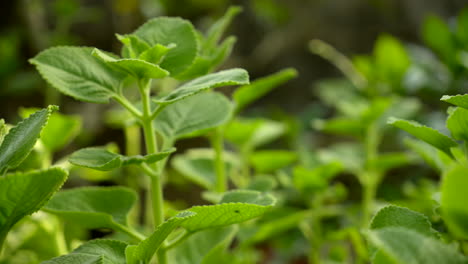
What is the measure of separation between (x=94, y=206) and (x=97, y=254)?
0.41ft

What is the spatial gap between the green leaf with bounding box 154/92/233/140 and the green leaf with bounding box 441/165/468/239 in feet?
0.89

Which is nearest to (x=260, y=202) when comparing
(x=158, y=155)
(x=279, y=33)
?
(x=158, y=155)

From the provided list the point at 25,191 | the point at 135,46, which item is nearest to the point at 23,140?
the point at 25,191

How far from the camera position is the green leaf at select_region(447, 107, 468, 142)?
0.40 m

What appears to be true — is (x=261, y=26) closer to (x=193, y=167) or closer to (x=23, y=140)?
(x=193, y=167)

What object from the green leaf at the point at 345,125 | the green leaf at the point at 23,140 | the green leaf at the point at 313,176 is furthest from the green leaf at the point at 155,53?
the green leaf at the point at 345,125

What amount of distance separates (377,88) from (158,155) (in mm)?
865

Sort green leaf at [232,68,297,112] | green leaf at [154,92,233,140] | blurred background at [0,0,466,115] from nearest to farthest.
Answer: green leaf at [154,92,233,140] → green leaf at [232,68,297,112] → blurred background at [0,0,466,115]

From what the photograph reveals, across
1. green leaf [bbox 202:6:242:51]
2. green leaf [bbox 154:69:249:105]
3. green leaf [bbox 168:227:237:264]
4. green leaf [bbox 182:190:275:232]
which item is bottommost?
green leaf [bbox 168:227:237:264]

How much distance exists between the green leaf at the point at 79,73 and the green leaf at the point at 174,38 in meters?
0.05

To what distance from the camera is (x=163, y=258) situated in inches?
18.3

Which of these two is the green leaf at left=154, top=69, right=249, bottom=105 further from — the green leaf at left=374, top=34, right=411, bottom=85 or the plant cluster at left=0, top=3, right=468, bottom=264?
the green leaf at left=374, top=34, right=411, bottom=85

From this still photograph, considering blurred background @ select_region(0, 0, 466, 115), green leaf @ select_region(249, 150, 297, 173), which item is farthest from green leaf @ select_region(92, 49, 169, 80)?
blurred background @ select_region(0, 0, 466, 115)

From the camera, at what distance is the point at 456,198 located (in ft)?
0.99
